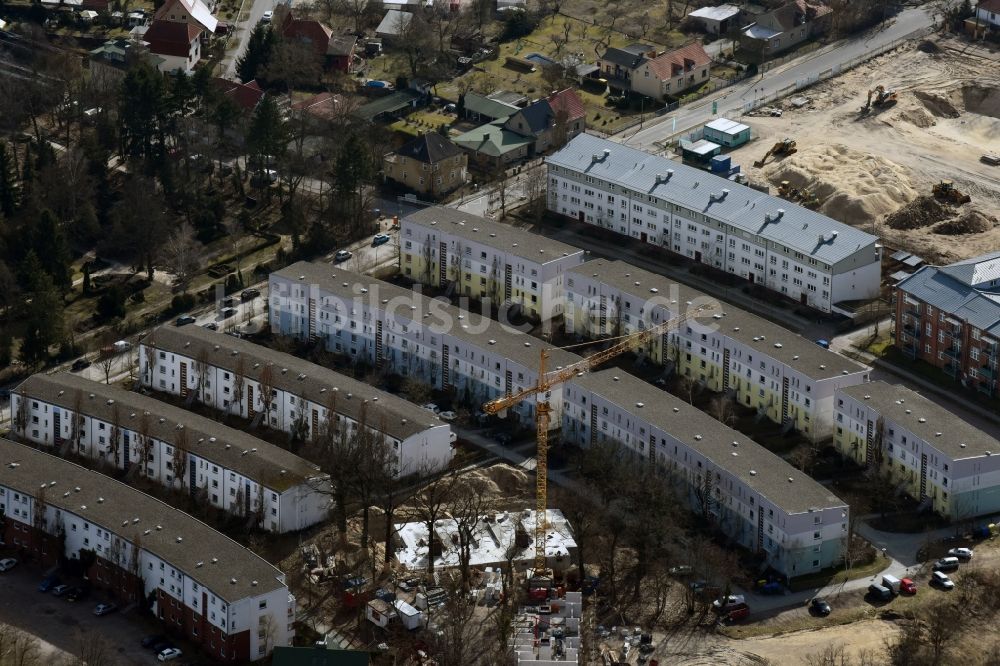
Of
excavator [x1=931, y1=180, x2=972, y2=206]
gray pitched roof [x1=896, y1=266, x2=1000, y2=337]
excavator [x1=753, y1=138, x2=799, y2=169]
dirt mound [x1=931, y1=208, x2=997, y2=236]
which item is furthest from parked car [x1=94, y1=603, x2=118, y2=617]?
excavator [x1=931, y1=180, x2=972, y2=206]

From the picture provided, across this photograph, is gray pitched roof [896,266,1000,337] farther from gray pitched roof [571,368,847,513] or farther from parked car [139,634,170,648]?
parked car [139,634,170,648]

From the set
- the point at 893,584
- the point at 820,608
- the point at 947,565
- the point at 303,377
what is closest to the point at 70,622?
the point at 303,377

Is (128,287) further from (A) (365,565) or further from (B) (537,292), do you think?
(A) (365,565)

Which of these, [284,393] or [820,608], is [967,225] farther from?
[284,393]

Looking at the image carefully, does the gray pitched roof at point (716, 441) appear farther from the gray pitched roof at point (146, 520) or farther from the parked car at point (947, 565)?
the gray pitched roof at point (146, 520)

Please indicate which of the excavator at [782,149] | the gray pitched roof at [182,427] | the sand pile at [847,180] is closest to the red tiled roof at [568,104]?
the excavator at [782,149]
